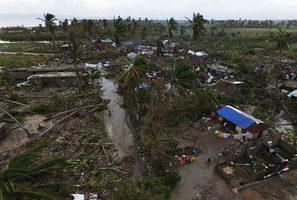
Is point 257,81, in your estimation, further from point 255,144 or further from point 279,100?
point 255,144

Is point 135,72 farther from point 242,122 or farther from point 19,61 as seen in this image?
point 19,61

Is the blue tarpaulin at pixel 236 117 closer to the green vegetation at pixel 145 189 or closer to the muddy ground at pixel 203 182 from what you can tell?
the muddy ground at pixel 203 182

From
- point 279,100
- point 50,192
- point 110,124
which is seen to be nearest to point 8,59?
point 110,124

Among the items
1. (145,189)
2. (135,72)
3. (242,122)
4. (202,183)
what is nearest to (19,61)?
(135,72)

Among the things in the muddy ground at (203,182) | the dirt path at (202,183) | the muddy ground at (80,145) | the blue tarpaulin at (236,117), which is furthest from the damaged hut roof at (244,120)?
the muddy ground at (80,145)

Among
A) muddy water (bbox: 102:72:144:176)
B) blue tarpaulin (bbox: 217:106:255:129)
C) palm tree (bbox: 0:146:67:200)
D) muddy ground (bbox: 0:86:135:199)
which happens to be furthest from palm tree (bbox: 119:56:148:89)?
blue tarpaulin (bbox: 217:106:255:129)
